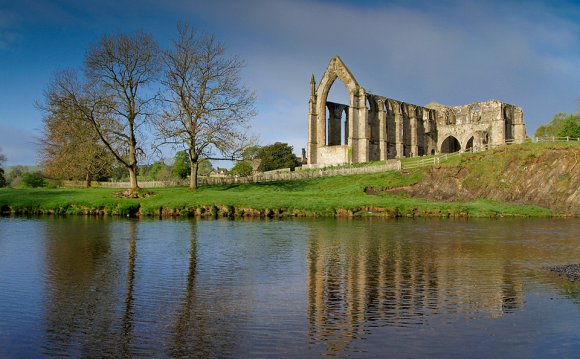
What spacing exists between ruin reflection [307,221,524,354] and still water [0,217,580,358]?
47 mm

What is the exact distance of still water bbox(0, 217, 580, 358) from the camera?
924 cm

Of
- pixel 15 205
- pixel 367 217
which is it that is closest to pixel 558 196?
pixel 367 217

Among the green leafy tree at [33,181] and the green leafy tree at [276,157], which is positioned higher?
the green leafy tree at [276,157]

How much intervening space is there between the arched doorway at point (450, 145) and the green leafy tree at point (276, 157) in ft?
101

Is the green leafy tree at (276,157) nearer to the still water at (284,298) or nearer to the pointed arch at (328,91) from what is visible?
the pointed arch at (328,91)

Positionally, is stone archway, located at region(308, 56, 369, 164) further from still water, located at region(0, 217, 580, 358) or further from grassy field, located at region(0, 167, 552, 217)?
still water, located at region(0, 217, 580, 358)

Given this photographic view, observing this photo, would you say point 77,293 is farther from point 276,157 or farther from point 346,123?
point 276,157

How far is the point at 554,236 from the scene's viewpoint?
1072 inches

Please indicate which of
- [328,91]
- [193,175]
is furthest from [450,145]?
[193,175]

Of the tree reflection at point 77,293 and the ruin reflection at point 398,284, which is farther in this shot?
the ruin reflection at point 398,284

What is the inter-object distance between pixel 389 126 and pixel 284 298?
8141 centimetres

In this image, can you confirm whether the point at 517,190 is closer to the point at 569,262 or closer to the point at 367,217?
the point at 367,217

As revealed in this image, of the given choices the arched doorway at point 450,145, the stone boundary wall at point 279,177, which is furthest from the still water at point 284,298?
the arched doorway at point 450,145

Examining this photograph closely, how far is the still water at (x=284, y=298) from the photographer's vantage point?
924cm
